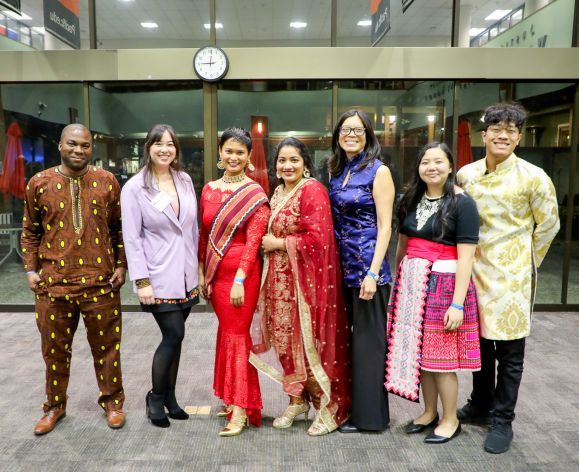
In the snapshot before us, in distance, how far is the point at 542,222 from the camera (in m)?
2.19

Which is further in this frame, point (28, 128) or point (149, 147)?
point (28, 128)

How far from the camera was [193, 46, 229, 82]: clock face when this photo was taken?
167 inches

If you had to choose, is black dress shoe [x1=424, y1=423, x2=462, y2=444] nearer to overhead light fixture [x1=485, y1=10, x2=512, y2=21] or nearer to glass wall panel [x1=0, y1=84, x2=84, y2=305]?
overhead light fixture [x1=485, y1=10, x2=512, y2=21]

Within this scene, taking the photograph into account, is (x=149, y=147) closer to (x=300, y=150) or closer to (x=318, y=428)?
(x=300, y=150)

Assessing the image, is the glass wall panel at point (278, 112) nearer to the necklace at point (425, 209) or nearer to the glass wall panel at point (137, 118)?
the glass wall panel at point (137, 118)

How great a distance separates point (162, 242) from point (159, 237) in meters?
0.03

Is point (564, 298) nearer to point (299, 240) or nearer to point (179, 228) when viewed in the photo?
point (299, 240)

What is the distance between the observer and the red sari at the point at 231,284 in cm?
227

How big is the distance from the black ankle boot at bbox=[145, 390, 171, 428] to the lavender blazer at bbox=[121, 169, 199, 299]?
0.55 meters

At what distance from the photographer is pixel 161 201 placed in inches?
88.7

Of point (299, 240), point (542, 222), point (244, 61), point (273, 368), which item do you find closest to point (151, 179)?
point (299, 240)

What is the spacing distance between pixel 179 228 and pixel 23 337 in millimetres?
2419

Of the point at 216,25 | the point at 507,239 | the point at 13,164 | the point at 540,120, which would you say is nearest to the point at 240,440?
the point at 507,239

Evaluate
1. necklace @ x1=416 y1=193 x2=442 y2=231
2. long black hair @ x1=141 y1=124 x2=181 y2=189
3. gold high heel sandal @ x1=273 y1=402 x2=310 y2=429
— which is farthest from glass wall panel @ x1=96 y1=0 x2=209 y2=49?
gold high heel sandal @ x1=273 y1=402 x2=310 y2=429
